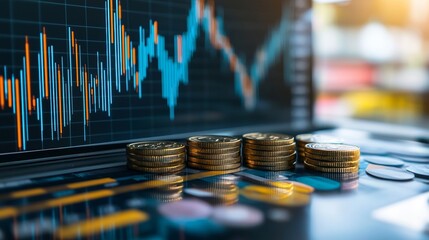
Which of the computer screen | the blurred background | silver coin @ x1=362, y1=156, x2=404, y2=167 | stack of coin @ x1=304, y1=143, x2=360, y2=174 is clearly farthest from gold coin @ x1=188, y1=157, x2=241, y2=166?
the blurred background

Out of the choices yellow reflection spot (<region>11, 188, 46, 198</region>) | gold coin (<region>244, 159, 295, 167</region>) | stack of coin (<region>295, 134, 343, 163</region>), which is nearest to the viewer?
yellow reflection spot (<region>11, 188, 46, 198</region>)

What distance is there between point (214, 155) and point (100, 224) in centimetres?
51

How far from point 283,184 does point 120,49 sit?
2.34 feet

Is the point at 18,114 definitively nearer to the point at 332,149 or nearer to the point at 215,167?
the point at 215,167

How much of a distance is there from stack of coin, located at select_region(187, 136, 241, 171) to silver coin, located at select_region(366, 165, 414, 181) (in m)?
0.39

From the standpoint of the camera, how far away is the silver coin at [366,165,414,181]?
1192 millimetres

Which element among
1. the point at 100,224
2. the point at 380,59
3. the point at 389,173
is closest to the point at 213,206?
the point at 100,224

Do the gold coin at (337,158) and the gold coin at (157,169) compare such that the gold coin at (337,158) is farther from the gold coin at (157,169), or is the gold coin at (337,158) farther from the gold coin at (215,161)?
the gold coin at (157,169)

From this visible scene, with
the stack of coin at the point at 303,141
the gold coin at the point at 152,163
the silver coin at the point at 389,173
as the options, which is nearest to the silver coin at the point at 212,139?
the gold coin at the point at 152,163

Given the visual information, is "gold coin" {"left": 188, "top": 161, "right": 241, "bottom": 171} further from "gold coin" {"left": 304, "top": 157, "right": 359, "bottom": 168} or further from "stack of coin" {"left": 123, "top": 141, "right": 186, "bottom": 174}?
"gold coin" {"left": 304, "top": 157, "right": 359, "bottom": 168}

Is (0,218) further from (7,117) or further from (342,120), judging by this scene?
(342,120)

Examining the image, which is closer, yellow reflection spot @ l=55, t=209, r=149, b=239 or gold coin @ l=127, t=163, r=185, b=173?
yellow reflection spot @ l=55, t=209, r=149, b=239

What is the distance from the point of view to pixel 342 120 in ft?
7.84

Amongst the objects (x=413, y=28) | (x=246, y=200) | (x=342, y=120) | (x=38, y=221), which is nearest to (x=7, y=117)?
(x=38, y=221)
